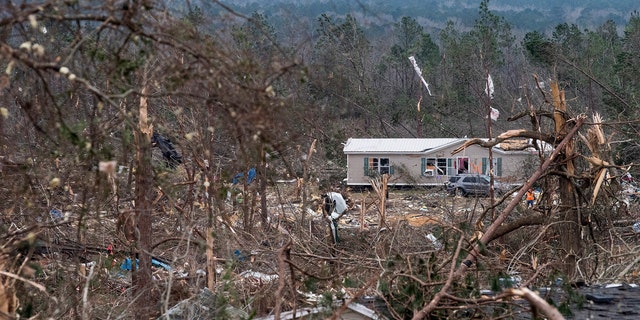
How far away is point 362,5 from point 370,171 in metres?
26.6

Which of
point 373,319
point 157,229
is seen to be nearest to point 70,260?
point 157,229

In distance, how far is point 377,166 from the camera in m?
30.7

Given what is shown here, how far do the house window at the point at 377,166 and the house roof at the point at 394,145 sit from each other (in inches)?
14.9

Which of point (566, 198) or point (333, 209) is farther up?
point (566, 198)

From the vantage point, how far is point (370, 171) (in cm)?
3005

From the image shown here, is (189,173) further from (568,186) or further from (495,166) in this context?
(495,166)

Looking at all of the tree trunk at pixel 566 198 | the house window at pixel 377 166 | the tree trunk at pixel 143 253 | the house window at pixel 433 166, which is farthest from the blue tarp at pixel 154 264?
the house window at pixel 433 166

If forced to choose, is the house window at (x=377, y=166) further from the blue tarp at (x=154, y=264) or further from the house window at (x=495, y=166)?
the blue tarp at (x=154, y=264)

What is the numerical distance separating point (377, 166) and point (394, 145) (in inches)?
51.7

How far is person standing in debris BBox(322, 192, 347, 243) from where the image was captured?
12867 mm

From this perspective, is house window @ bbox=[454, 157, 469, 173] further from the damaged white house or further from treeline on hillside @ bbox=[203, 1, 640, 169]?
treeline on hillside @ bbox=[203, 1, 640, 169]

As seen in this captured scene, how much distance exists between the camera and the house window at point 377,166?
30203 mm

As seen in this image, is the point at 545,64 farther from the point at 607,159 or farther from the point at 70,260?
the point at 70,260

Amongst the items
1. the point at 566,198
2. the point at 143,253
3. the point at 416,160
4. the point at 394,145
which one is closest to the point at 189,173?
the point at 143,253
